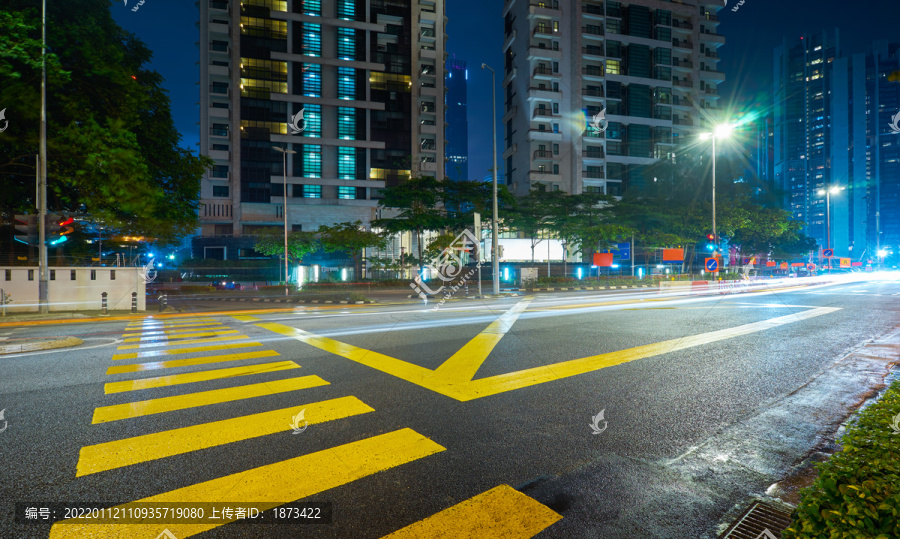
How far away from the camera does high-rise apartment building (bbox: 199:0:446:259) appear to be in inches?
1998

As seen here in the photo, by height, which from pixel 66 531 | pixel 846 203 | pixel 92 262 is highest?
pixel 846 203

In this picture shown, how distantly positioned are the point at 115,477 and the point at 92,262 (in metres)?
27.0

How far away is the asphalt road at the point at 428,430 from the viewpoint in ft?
9.18

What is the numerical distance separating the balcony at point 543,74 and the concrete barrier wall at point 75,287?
55066 mm

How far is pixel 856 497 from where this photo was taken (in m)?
2.07

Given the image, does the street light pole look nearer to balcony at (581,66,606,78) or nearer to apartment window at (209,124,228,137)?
apartment window at (209,124,228,137)

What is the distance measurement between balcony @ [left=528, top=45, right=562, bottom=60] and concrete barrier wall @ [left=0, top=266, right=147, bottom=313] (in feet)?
187

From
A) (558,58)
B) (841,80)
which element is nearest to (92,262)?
(558,58)

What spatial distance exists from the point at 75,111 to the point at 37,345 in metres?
12.6

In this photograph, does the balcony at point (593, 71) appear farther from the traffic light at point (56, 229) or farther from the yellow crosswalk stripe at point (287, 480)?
the yellow crosswalk stripe at point (287, 480)

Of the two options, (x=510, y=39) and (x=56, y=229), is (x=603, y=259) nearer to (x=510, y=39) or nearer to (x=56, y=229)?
(x=56, y=229)

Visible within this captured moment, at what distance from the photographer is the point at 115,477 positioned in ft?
10.6

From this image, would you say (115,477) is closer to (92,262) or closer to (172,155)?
(172,155)

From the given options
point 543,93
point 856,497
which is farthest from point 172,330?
point 543,93
